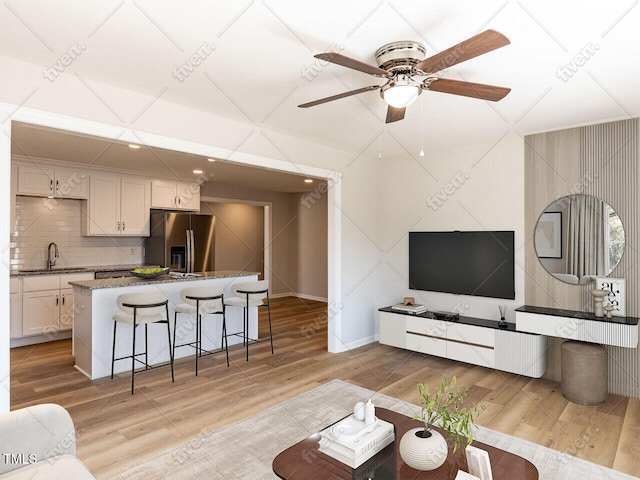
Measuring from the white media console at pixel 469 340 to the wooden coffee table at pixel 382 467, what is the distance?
230cm

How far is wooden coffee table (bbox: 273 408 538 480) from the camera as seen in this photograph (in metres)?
1.73

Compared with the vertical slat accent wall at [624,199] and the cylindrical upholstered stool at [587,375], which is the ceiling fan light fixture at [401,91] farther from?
the cylindrical upholstered stool at [587,375]

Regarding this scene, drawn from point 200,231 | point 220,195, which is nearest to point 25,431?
point 200,231

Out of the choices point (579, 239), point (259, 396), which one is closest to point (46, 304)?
point (259, 396)

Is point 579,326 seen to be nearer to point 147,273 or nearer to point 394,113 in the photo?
point 394,113

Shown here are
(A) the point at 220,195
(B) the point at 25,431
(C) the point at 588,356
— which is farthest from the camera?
(A) the point at 220,195

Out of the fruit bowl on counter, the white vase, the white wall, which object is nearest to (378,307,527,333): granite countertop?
the white wall

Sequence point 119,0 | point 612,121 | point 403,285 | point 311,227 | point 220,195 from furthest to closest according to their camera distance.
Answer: point 311,227 < point 220,195 < point 403,285 < point 612,121 < point 119,0

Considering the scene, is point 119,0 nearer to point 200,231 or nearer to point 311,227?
point 200,231

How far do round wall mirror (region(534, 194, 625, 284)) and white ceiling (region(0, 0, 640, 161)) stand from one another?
88 cm

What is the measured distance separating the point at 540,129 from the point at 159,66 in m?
3.65

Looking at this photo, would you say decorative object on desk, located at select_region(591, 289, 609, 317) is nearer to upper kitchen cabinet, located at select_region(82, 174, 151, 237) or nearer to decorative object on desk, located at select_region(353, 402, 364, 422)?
decorative object on desk, located at select_region(353, 402, 364, 422)

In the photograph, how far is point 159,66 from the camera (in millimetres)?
2639

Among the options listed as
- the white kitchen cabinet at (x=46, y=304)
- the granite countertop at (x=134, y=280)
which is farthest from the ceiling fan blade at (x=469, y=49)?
the white kitchen cabinet at (x=46, y=304)
